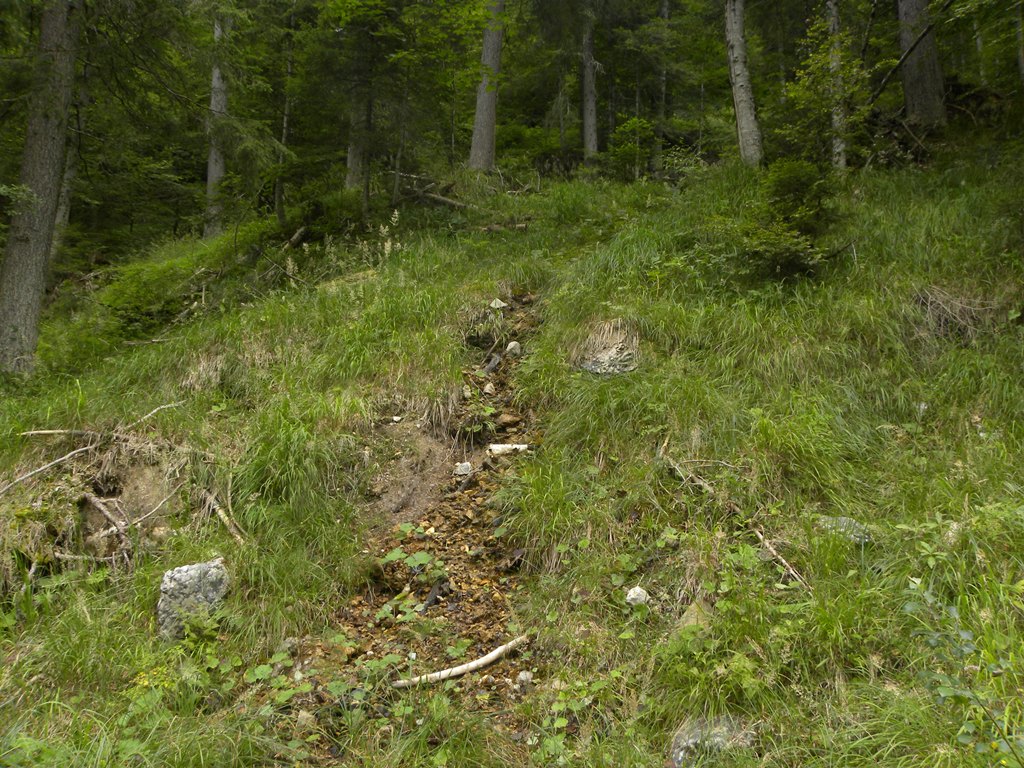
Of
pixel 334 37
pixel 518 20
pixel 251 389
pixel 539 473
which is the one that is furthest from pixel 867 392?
pixel 518 20

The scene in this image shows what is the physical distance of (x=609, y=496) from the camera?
427 centimetres

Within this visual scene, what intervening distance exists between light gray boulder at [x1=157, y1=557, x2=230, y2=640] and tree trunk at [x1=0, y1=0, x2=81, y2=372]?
4269 millimetres

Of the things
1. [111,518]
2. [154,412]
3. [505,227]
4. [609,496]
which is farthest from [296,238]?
[609,496]

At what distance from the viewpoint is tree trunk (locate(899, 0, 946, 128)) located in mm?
9844

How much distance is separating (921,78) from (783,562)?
997 centimetres

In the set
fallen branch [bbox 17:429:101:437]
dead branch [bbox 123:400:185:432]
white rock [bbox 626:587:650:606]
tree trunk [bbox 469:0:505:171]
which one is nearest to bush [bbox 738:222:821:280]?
white rock [bbox 626:587:650:606]

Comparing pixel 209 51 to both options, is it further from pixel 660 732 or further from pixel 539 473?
pixel 660 732

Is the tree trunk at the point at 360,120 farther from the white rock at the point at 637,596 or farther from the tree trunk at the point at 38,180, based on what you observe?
the white rock at the point at 637,596

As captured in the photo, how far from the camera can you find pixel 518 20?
1541 cm

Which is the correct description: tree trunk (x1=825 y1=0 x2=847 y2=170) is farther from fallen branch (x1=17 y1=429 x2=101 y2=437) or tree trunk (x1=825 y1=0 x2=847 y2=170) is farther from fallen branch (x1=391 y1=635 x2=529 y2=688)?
fallen branch (x1=17 y1=429 x2=101 y2=437)

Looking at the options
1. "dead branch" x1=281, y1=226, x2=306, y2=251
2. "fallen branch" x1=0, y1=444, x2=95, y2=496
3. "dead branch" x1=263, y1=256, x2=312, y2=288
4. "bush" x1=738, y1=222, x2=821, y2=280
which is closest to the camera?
"fallen branch" x1=0, y1=444, x2=95, y2=496

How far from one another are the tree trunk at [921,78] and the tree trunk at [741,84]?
3.18 metres

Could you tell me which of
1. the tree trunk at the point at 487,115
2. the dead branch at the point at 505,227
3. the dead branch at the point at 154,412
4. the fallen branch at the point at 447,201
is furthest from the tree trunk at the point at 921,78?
the dead branch at the point at 154,412

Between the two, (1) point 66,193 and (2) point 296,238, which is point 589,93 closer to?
(2) point 296,238
